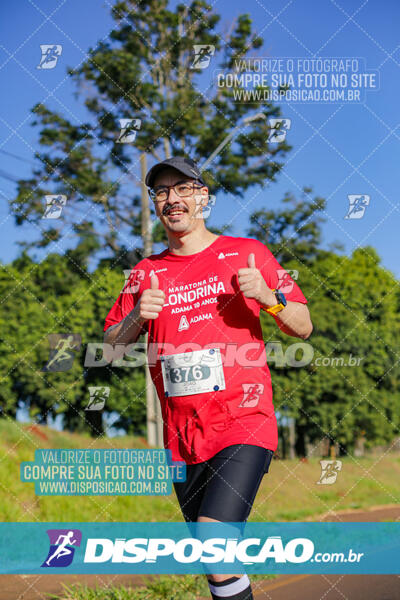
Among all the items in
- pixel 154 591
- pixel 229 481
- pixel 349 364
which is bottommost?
pixel 154 591

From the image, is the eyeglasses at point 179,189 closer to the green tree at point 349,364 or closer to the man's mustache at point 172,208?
the man's mustache at point 172,208

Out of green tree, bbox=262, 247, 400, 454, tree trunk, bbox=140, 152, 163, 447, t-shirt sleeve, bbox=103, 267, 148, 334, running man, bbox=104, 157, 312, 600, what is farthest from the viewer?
green tree, bbox=262, 247, 400, 454

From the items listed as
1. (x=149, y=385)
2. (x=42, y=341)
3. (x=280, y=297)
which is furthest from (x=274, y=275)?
(x=42, y=341)

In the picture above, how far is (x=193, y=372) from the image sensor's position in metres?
3.51

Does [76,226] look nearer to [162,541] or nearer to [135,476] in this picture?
[135,476]

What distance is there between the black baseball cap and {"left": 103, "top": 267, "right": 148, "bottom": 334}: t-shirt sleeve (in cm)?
52

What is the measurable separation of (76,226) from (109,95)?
7.95ft

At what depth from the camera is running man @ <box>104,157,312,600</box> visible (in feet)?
10.7

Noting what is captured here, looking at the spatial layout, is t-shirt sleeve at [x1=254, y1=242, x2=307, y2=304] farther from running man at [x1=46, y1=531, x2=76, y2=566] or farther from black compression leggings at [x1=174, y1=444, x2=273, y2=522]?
running man at [x1=46, y1=531, x2=76, y2=566]

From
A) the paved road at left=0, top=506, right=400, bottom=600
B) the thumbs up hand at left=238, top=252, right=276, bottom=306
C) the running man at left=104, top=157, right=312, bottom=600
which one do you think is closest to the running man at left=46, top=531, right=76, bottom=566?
the paved road at left=0, top=506, right=400, bottom=600

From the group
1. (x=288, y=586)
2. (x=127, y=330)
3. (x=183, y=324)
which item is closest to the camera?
(x=183, y=324)

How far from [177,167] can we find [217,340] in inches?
38.6

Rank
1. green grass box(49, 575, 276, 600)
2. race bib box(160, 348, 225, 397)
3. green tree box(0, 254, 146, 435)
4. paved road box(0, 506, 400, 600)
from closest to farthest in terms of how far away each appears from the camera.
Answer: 1. race bib box(160, 348, 225, 397)
2. green grass box(49, 575, 276, 600)
3. paved road box(0, 506, 400, 600)
4. green tree box(0, 254, 146, 435)

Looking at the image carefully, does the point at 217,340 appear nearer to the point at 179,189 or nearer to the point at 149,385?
the point at 179,189
